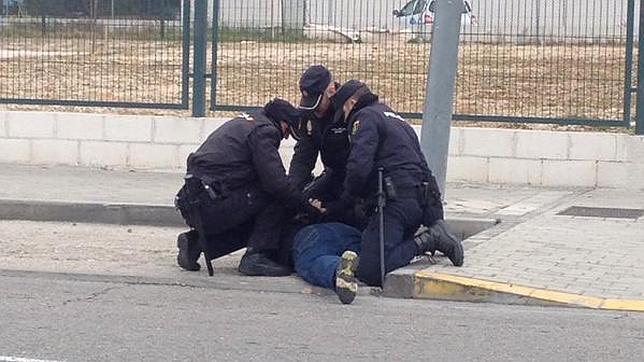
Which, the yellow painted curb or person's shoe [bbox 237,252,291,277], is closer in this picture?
the yellow painted curb

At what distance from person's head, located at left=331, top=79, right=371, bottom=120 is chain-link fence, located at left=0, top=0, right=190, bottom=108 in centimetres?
533

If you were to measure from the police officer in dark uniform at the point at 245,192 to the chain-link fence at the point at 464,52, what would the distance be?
167 inches

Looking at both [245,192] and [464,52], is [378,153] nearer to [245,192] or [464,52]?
[245,192]

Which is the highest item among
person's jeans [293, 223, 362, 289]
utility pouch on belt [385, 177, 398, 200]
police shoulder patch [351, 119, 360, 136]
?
police shoulder patch [351, 119, 360, 136]

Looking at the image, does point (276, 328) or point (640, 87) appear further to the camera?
point (640, 87)

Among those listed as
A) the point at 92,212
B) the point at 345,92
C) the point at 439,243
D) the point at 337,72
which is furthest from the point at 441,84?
the point at 92,212

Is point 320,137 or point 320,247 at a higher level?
point 320,137

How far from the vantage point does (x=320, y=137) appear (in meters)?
9.80

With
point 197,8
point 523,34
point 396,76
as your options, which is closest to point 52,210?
point 197,8

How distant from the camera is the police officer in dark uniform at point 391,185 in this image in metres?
9.15

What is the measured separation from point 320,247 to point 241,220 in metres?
0.64

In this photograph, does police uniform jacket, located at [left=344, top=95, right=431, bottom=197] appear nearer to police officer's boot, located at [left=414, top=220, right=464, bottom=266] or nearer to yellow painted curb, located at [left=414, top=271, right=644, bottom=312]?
police officer's boot, located at [left=414, top=220, right=464, bottom=266]

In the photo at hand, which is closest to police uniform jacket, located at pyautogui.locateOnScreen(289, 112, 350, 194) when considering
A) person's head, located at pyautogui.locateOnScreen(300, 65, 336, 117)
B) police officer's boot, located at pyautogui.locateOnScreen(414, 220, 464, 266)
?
person's head, located at pyautogui.locateOnScreen(300, 65, 336, 117)

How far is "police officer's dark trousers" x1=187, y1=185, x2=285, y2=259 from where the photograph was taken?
9516mm
